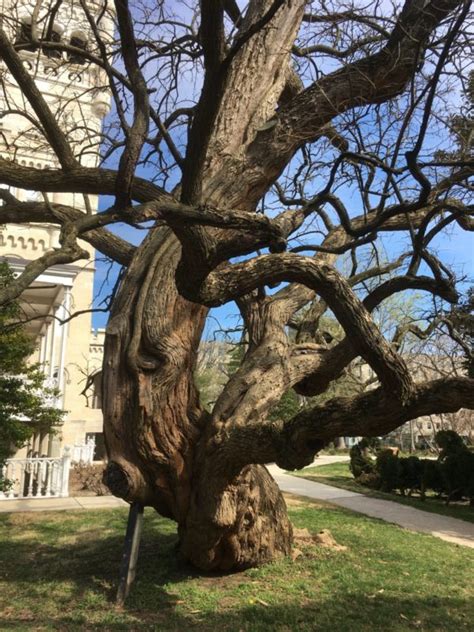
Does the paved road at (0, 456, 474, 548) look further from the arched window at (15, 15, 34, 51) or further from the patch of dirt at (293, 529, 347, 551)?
the arched window at (15, 15, 34, 51)

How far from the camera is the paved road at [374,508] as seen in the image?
9.85m

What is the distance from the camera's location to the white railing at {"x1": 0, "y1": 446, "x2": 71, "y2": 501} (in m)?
12.6

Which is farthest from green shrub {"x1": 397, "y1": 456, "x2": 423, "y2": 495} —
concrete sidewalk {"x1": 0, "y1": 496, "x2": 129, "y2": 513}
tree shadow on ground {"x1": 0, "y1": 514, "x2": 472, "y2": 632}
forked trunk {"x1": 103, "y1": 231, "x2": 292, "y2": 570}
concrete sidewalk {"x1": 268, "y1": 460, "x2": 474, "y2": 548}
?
forked trunk {"x1": 103, "y1": 231, "x2": 292, "y2": 570}

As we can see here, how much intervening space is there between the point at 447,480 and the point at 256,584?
8.93m

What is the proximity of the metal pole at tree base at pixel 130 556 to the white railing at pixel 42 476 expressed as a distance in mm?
7852

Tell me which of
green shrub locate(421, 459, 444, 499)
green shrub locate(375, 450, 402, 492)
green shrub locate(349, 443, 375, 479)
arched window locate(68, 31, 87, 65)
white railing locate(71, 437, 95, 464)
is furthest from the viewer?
white railing locate(71, 437, 95, 464)

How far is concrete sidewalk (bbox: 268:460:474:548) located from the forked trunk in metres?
4.98

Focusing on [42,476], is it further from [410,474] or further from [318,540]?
[410,474]

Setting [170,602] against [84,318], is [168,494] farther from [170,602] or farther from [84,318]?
[84,318]

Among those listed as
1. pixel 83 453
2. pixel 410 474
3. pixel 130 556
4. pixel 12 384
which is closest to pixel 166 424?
pixel 130 556

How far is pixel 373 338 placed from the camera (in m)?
4.32

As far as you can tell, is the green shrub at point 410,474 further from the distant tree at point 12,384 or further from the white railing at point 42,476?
the distant tree at point 12,384

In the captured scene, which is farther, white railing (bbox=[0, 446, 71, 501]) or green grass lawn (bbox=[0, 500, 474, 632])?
white railing (bbox=[0, 446, 71, 501])

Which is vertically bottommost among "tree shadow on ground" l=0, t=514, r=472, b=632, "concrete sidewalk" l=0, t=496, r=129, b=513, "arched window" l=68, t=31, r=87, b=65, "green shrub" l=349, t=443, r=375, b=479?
"tree shadow on ground" l=0, t=514, r=472, b=632
